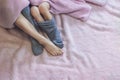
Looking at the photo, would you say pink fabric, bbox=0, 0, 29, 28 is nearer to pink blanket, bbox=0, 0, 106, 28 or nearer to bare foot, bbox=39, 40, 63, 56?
pink blanket, bbox=0, 0, 106, 28

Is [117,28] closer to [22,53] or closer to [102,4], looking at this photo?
[102,4]

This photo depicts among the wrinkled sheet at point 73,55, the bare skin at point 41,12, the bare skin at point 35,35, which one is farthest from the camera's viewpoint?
the bare skin at point 41,12

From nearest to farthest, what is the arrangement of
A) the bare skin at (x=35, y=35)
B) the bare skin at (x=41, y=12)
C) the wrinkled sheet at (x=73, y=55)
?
the wrinkled sheet at (x=73, y=55), the bare skin at (x=35, y=35), the bare skin at (x=41, y=12)

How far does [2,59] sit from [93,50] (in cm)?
48

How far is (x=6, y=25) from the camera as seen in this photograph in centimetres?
126

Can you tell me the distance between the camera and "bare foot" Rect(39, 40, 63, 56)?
1.17 metres

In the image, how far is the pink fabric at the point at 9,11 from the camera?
48.5 inches

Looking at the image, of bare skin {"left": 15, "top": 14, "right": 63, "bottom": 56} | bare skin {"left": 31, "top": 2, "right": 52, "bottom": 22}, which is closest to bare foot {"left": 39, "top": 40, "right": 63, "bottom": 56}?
bare skin {"left": 15, "top": 14, "right": 63, "bottom": 56}

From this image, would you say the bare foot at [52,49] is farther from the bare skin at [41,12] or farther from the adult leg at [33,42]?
the bare skin at [41,12]

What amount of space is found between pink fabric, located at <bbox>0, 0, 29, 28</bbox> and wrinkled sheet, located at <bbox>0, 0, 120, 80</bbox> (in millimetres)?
54

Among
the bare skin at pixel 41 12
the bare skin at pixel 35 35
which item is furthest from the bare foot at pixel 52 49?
the bare skin at pixel 41 12

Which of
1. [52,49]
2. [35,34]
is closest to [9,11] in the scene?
[35,34]

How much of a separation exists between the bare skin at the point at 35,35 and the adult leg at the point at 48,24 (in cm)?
4

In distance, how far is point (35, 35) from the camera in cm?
123
